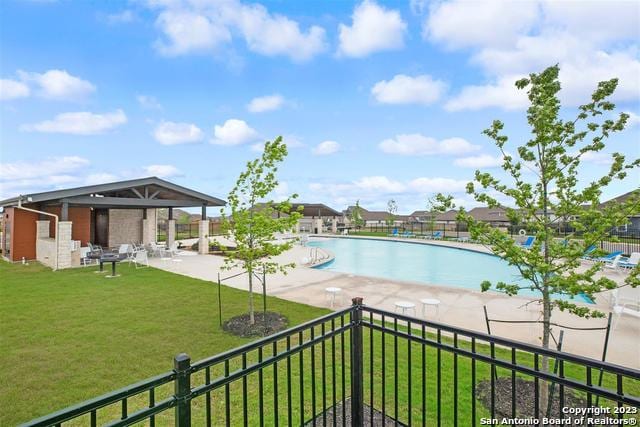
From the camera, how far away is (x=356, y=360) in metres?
2.95

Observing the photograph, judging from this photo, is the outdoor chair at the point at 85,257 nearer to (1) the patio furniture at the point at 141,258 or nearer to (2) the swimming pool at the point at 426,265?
(1) the patio furniture at the point at 141,258

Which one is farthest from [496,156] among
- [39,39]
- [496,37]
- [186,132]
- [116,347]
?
[186,132]

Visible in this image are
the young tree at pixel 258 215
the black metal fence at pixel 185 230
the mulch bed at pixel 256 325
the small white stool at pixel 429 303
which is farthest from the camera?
the black metal fence at pixel 185 230

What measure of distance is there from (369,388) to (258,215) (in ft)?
12.6

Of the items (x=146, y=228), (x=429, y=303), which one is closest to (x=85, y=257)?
(x=146, y=228)

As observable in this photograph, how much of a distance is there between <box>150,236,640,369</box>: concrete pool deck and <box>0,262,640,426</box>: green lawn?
83cm

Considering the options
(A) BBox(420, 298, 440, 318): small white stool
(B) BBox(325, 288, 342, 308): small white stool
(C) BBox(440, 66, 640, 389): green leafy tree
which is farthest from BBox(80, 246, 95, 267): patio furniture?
(C) BBox(440, 66, 640, 389): green leafy tree

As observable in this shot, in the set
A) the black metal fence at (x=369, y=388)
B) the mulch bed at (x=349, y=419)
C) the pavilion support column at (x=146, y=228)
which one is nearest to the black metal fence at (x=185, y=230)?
the pavilion support column at (x=146, y=228)

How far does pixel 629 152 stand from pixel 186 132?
2522 centimetres

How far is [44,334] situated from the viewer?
588 cm

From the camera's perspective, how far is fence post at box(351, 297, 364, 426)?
114 inches

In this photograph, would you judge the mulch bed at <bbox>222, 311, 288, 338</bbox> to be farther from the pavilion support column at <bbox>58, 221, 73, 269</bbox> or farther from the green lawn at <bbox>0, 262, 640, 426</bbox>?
the pavilion support column at <bbox>58, 221, 73, 269</bbox>

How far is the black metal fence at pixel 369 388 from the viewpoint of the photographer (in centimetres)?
179

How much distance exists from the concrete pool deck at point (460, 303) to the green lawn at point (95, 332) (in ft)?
4.33
